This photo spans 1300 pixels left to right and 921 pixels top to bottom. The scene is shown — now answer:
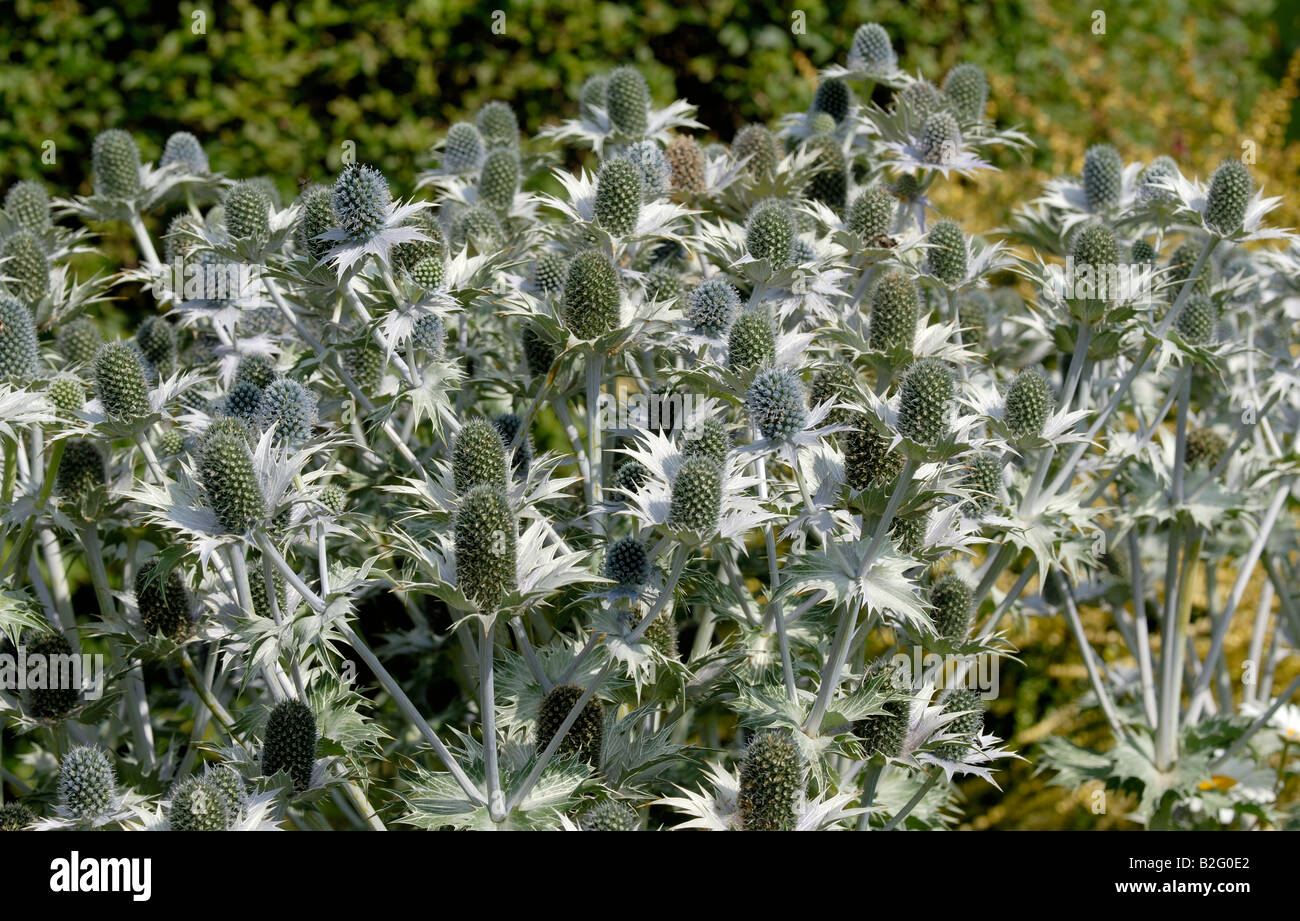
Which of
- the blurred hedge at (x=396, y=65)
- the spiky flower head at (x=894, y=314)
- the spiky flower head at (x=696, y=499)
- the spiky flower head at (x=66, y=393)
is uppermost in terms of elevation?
the blurred hedge at (x=396, y=65)

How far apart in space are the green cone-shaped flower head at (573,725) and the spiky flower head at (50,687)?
1.21 meters

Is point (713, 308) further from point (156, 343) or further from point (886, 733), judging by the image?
point (156, 343)

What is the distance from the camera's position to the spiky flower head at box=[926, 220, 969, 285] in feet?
12.2

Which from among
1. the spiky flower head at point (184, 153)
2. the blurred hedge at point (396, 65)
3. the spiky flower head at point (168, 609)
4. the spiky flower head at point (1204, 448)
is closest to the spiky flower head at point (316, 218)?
the spiky flower head at point (168, 609)

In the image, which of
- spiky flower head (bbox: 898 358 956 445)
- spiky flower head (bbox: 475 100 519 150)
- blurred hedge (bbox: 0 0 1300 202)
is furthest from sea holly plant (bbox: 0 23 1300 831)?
blurred hedge (bbox: 0 0 1300 202)

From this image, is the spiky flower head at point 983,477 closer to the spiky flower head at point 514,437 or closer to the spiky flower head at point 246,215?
the spiky flower head at point 514,437

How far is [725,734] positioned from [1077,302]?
9.17 ft

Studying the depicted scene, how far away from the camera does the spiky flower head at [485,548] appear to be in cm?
250

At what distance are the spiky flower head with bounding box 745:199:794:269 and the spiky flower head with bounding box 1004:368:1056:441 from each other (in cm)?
68

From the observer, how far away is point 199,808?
250cm

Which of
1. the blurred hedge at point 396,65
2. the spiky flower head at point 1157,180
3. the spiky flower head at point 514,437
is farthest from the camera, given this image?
the blurred hedge at point 396,65
